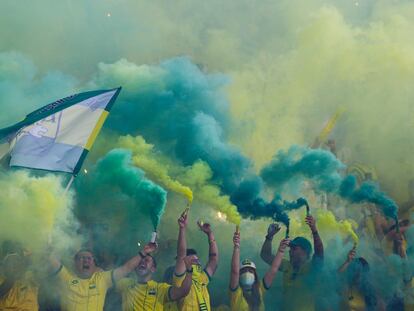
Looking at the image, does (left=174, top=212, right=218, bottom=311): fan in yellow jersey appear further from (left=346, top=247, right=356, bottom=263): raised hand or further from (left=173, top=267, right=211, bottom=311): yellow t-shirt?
(left=346, top=247, right=356, bottom=263): raised hand

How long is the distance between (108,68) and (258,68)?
339 centimetres

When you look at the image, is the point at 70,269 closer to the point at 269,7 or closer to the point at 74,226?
the point at 74,226

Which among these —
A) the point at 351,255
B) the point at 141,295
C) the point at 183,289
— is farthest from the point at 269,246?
the point at 141,295

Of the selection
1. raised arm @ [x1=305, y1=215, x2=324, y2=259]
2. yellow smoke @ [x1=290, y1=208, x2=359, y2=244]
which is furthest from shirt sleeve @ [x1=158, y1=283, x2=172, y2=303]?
yellow smoke @ [x1=290, y1=208, x2=359, y2=244]

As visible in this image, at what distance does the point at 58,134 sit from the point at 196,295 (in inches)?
127

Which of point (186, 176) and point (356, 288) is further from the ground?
point (186, 176)

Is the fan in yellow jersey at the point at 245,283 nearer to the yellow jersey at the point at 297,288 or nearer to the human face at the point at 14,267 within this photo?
the yellow jersey at the point at 297,288

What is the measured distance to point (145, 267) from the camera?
32.3 ft

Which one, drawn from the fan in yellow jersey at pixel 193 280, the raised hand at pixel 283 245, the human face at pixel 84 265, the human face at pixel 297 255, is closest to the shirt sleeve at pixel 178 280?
the fan in yellow jersey at pixel 193 280

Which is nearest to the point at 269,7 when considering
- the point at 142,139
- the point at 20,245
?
the point at 142,139

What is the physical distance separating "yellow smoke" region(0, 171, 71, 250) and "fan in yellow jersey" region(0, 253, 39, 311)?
0.36 m

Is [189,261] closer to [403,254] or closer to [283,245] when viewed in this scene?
[283,245]

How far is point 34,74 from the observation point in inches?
490

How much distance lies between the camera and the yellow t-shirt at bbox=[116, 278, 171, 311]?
31.8ft
